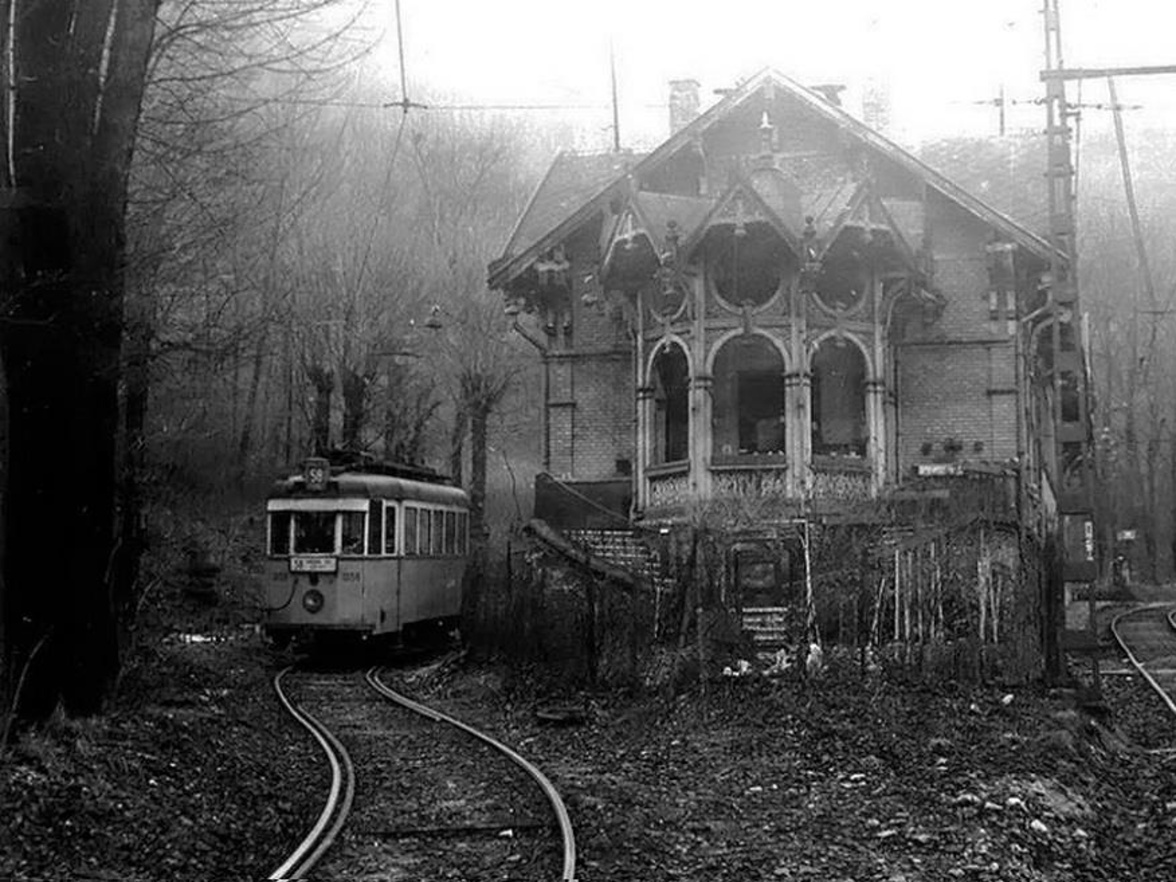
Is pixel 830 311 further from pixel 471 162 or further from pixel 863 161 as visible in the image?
pixel 471 162

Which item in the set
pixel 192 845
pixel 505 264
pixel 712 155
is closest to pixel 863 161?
pixel 712 155

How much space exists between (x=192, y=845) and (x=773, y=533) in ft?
26.5

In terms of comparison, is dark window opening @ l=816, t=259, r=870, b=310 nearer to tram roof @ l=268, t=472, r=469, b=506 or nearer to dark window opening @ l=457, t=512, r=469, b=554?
tram roof @ l=268, t=472, r=469, b=506

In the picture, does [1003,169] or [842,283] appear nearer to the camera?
[842,283]

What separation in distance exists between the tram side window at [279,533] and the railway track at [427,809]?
Result: 595 centimetres

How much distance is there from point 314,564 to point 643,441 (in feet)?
18.9

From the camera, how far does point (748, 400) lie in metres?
23.5

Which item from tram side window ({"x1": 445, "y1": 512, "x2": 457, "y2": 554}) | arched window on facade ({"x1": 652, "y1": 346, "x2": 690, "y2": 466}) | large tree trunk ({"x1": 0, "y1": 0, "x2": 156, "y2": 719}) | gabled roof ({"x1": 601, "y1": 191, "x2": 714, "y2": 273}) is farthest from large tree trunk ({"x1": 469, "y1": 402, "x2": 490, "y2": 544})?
large tree trunk ({"x1": 0, "y1": 0, "x2": 156, "y2": 719})

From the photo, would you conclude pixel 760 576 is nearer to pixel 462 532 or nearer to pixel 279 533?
pixel 279 533

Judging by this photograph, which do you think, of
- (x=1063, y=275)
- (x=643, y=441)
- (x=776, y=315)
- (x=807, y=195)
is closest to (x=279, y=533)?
(x=643, y=441)

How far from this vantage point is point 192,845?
8.27 m

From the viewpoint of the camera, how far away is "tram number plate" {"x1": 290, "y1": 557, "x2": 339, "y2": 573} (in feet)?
65.6

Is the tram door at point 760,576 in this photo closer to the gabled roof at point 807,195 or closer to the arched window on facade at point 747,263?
the arched window on facade at point 747,263

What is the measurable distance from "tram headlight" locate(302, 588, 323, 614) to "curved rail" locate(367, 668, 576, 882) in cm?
145
